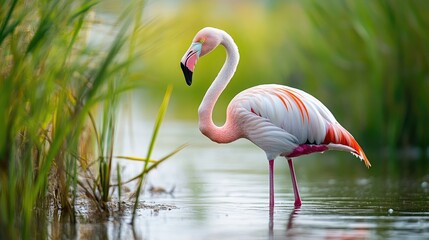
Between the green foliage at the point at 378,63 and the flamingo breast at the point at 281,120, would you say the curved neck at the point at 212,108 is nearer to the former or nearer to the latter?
the flamingo breast at the point at 281,120

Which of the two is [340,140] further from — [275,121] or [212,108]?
[212,108]

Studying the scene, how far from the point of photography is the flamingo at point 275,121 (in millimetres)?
8641

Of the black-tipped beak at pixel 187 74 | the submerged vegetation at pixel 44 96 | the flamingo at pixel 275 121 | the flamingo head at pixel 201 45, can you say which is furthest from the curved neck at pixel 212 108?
the submerged vegetation at pixel 44 96

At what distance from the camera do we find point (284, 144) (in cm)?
866

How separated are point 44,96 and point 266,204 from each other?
303 centimetres

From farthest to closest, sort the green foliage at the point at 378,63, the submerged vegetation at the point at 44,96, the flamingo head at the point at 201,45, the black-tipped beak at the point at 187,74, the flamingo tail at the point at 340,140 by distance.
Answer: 1. the green foliage at the point at 378,63
2. the flamingo tail at the point at 340,140
3. the flamingo head at the point at 201,45
4. the black-tipped beak at the point at 187,74
5. the submerged vegetation at the point at 44,96

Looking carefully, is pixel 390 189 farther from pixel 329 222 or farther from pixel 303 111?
pixel 329 222

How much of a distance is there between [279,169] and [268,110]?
454 centimetres

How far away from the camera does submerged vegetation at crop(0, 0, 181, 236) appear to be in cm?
613

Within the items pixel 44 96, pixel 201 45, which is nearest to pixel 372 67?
pixel 201 45

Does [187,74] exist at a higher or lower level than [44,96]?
higher

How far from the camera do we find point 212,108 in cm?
880

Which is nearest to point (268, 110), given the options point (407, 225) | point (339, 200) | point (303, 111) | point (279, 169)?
point (303, 111)

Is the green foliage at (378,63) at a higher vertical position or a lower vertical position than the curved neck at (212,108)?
higher
